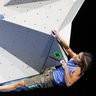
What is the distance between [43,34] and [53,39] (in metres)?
0.14

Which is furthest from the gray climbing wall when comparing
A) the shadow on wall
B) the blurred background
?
the blurred background

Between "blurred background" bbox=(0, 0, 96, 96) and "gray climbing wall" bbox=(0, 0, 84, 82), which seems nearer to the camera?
"gray climbing wall" bbox=(0, 0, 84, 82)

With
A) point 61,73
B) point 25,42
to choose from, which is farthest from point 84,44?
point 25,42

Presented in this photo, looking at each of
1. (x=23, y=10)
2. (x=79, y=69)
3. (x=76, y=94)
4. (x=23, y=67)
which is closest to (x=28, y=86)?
(x=23, y=67)

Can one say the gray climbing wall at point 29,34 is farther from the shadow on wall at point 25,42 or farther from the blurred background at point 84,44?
the blurred background at point 84,44

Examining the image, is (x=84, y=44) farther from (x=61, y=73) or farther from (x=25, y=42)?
(x=25, y=42)

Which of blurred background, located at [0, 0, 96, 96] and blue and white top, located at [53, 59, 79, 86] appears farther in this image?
blurred background, located at [0, 0, 96, 96]

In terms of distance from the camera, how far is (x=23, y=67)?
3.47m

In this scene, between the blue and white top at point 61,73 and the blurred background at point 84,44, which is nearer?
the blue and white top at point 61,73

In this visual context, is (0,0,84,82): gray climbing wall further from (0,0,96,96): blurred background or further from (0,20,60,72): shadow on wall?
(0,0,96,96): blurred background

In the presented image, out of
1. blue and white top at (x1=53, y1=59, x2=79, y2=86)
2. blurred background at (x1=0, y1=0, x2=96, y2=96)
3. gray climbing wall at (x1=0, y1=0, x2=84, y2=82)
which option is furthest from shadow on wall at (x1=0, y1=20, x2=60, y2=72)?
blurred background at (x1=0, y1=0, x2=96, y2=96)

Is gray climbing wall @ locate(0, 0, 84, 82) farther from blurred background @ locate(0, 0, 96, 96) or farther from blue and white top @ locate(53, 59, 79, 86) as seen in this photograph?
blurred background @ locate(0, 0, 96, 96)

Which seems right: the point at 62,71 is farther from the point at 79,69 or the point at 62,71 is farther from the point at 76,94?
the point at 76,94

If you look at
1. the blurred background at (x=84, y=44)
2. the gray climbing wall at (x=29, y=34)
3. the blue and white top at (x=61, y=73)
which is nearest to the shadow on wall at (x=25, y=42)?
the gray climbing wall at (x=29, y=34)
